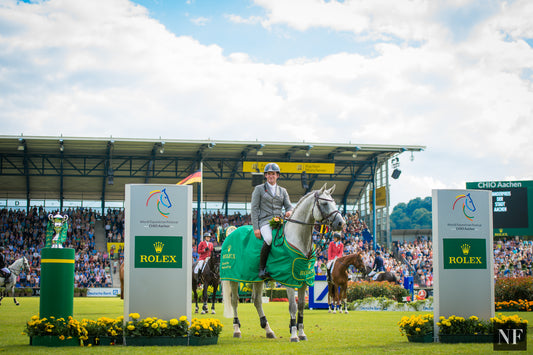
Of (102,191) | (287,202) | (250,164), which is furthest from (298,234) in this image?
(102,191)

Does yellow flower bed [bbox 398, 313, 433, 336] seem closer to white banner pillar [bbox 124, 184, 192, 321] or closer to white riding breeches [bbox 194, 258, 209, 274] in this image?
white banner pillar [bbox 124, 184, 192, 321]

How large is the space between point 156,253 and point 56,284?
173 centimetres

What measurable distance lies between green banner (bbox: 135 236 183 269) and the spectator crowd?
92.2ft

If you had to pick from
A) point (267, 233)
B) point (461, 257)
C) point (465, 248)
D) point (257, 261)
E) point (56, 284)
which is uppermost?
point (267, 233)

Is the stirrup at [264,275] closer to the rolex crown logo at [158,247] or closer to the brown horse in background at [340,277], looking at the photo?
the rolex crown logo at [158,247]

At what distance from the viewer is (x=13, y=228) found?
42.0 meters

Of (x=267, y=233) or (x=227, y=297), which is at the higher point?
(x=267, y=233)

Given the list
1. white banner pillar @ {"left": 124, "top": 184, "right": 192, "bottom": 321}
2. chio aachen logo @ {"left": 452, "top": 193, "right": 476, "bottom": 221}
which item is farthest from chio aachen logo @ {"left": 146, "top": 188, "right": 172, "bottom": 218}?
chio aachen logo @ {"left": 452, "top": 193, "right": 476, "bottom": 221}

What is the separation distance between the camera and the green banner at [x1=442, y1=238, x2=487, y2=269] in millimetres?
9336

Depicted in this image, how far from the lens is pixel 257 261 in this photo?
32.8 feet

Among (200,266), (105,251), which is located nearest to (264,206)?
(200,266)

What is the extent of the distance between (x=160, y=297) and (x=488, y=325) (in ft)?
16.9

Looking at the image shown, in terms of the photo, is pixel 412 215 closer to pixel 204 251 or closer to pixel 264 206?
pixel 204 251

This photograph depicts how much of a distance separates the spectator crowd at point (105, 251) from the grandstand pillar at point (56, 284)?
1087 inches
